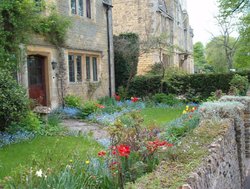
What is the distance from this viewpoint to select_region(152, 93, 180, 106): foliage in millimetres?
17734

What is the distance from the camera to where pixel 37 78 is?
1341 cm

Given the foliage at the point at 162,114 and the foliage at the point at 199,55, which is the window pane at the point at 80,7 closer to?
the foliage at the point at 162,114

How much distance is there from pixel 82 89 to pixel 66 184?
41.4 ft

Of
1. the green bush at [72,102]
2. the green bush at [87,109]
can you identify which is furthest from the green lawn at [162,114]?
the green bush at [72,102]

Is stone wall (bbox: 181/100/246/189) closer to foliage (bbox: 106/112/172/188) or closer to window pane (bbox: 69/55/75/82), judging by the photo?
foliage (bbox: 106/112/172/188)

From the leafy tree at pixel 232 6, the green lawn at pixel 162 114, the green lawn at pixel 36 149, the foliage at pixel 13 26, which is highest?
the leafy tree at pixel 232 6

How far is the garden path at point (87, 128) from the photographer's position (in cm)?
976

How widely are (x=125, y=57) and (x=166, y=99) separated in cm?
363

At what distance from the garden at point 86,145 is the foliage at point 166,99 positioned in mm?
695

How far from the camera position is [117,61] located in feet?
65.7

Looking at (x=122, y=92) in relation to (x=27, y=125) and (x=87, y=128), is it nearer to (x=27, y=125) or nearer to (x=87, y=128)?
(x=87, y=128)

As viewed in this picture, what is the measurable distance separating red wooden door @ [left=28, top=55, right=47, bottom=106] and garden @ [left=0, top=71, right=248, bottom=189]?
877 mm

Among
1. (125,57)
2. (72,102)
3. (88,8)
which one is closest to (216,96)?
(72,102)

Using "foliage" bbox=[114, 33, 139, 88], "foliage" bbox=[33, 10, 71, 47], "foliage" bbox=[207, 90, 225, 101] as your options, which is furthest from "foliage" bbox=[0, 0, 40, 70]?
"foliage" bbox=[114, 33, 139, 88]
